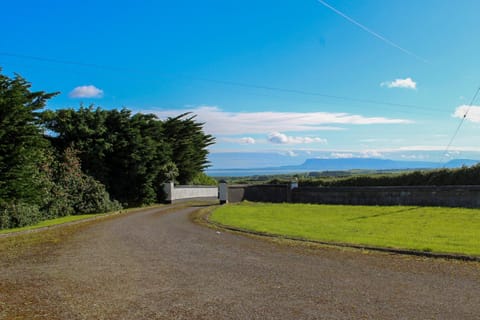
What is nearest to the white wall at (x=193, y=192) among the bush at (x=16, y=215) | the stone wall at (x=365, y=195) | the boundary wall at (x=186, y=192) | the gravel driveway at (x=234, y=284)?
the boundary wall at (x=186, y=192)

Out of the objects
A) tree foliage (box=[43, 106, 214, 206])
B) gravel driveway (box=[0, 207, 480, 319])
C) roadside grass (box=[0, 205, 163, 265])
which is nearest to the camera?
gravel driveway (box=[0, 207, 480, 319])

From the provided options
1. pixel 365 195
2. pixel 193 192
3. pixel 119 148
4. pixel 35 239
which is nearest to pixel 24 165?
pixel 35 239

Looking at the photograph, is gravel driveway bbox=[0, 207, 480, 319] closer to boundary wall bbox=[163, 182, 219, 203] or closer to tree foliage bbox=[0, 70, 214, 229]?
tree foliage bbox=[0, 70, 214, 229]

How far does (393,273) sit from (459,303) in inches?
76.5

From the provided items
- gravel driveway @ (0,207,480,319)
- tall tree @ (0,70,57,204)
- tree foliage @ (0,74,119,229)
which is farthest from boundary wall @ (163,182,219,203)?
gravel driveway @ (0,207,480,319)

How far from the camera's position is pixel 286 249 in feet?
34.3

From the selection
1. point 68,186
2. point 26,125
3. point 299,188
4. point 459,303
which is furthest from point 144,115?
point 459,303

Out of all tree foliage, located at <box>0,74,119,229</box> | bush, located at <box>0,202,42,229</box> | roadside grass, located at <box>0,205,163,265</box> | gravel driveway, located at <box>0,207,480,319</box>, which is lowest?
roadside grass, located at <box>0,205,163,265</box>

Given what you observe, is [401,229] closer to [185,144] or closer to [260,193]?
[260,193]

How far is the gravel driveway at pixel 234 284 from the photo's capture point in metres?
5.57

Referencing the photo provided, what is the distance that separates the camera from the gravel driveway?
5570mm

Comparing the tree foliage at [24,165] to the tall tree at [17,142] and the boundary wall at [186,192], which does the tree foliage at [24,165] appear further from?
the boundary wall at [186,192]

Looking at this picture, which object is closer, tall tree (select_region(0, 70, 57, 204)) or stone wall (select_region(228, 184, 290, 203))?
tall tree (select_region(0, 70, 57, 204))

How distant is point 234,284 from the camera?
7023 millimetres
